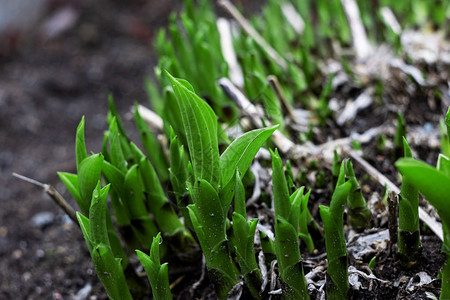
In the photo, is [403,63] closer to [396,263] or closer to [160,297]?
[396,263]

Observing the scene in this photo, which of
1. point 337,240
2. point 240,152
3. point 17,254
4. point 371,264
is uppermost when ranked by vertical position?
point 240,152

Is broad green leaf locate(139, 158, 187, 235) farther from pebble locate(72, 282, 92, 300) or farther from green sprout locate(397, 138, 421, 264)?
green sprout locate(397, 138, 421, 264)

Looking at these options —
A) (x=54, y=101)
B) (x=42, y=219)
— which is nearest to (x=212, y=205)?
(x=42, y=219)

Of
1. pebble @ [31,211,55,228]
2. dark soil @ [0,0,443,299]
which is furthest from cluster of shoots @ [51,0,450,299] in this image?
pebble @ [31,211,55,228]

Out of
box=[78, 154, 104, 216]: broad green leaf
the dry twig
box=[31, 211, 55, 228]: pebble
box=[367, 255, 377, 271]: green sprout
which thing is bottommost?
box=[31, 211, 55, 228]: pebble

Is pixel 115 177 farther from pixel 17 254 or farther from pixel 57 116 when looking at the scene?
pixel 57 116

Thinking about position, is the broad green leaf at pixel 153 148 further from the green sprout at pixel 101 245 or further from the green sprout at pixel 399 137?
the green sprout at pixel 399 137
